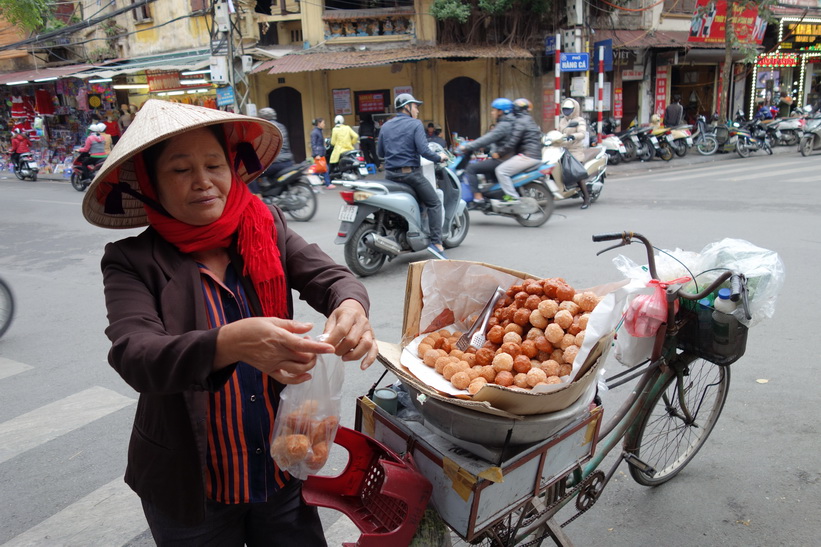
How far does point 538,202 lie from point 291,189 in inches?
141

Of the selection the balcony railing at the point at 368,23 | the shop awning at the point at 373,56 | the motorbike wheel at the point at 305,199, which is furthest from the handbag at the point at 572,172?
the balcony railing at the point at 368,23

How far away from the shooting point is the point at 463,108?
56.4 feet

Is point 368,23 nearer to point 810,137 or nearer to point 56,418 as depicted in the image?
point 810,137

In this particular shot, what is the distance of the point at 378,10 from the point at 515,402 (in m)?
16.1

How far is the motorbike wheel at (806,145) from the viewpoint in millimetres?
14727

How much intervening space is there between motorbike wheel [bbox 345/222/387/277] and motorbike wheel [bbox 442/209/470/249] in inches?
40.6

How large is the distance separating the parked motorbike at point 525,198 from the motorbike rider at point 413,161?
6.22 ft

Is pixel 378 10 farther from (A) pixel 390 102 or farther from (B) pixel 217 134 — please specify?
(B) pixel 217 134

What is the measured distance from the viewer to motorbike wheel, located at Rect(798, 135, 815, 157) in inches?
580

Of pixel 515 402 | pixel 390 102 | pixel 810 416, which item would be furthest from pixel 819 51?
pixel 515 402

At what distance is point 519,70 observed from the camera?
A: 16938mm

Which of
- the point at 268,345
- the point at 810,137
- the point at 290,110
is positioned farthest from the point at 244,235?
the point at 290,110

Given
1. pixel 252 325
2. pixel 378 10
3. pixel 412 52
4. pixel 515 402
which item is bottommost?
pixel 515 402

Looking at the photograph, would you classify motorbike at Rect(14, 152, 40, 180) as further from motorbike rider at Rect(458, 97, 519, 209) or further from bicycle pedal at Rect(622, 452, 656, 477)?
bicycle pedal at Rect(622, 452, 656, 477)
